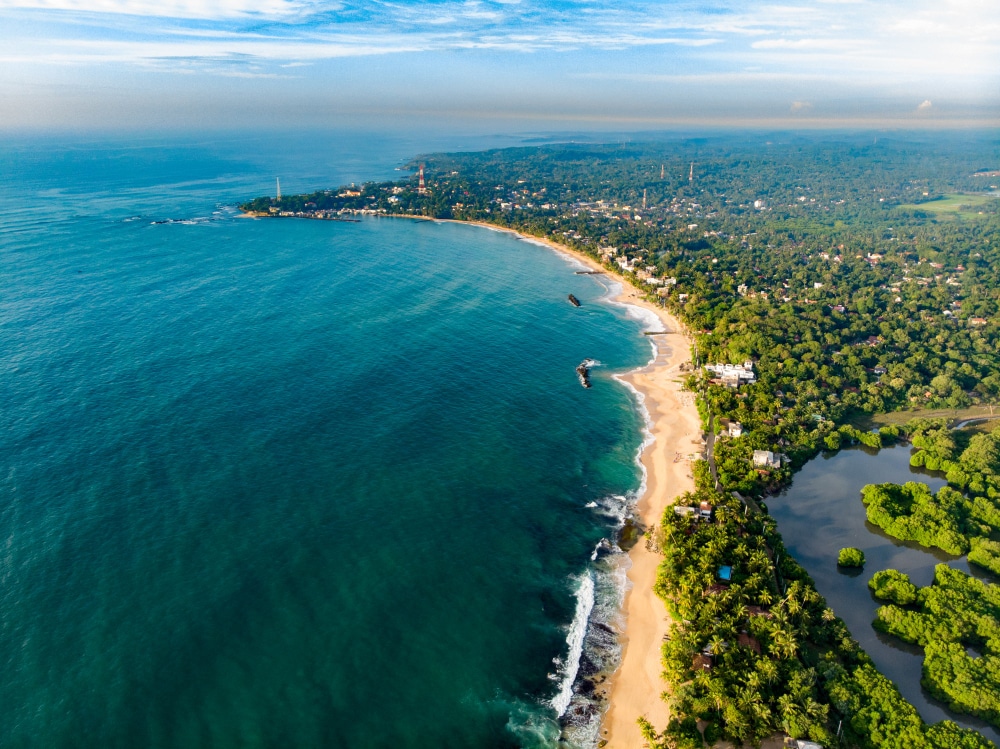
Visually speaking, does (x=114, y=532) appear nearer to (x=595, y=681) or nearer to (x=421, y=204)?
(x=595, y=681)

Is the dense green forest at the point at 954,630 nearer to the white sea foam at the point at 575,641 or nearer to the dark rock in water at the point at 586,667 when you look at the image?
the white sea foam at the point at 575,641

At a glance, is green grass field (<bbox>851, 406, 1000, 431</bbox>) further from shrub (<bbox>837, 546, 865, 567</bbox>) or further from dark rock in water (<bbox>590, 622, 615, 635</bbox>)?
dark rock in water (<bbox>590, 622, 615, 635</bbox>)

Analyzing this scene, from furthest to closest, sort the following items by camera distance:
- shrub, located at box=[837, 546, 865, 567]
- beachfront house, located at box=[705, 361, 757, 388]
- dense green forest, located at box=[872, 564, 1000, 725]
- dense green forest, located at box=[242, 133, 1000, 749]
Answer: beachfront house, located at box=[705, 361, 757, 388]
shrub, located at box=[837, 546, 865, 567]
dense green forest, located at box=[872, 564, 1000, 725]
dense green forest, located at box=[242, 133, 1000, 749]

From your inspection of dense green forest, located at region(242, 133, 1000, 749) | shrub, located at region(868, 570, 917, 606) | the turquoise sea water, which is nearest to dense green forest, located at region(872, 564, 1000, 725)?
shrub, located at region(868, 570, 917, 606)

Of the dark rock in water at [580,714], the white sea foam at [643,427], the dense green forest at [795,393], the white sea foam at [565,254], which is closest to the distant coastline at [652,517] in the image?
the white sea foam at [643,427]

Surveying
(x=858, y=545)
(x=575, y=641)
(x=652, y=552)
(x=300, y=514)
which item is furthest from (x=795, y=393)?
(x=300, y=514)

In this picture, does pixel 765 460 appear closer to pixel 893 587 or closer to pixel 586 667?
pixel 893 587
